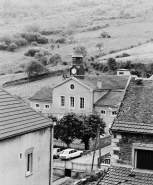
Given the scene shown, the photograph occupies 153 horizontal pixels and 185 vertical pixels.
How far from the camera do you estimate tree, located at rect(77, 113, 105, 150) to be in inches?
1881

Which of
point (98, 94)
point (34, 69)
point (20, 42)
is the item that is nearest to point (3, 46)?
point (20, 42)

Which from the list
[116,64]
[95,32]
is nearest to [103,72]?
[116,64]

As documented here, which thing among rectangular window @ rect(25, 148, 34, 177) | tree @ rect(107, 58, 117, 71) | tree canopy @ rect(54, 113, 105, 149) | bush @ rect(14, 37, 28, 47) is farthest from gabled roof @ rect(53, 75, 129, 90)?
bush @ rect(14, 37, 28, 47)

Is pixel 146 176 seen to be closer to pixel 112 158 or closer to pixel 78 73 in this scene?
pixel 112 158

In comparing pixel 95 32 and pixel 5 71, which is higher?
pixel 95 32

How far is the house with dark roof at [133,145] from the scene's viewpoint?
15.0 meters

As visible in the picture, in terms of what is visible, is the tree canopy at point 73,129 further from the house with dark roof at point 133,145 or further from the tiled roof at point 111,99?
the house with dark roof at point 133,145

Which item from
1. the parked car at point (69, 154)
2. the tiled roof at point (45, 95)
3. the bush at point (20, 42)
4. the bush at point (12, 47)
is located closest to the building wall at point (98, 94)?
the tiled roof at point (45, 95)

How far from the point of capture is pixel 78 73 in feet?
197

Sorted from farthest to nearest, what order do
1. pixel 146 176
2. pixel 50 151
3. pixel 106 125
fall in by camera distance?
pixel 106 125 → pixel 50 151 → pixel 146 176

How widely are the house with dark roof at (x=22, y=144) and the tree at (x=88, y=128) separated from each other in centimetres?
2588

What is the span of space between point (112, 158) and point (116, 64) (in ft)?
277

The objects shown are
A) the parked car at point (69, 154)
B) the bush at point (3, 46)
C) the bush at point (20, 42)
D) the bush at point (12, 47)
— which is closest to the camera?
the parked car at point (69, 154)

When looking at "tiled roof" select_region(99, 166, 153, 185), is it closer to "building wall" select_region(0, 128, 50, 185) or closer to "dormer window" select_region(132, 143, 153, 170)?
"dormer window" select_region(132, 143, 153, 170)
